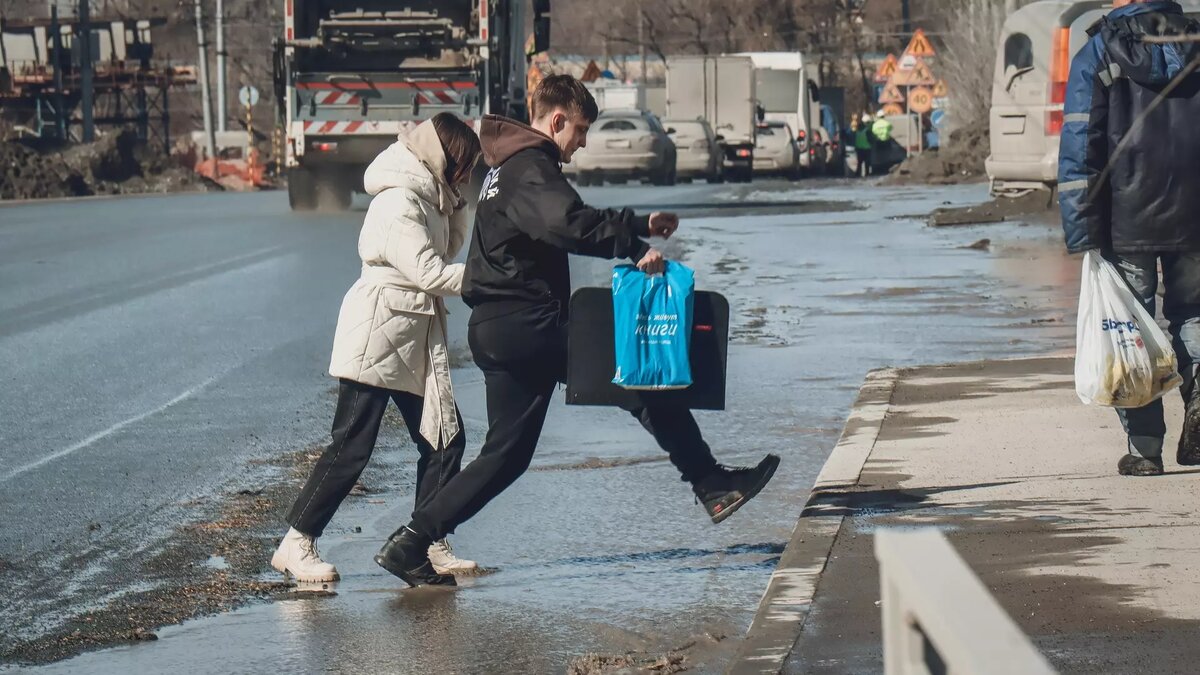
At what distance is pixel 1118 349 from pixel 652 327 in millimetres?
1824

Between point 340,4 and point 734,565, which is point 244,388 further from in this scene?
point 340,4

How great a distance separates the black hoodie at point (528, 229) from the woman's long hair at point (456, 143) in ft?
0.59

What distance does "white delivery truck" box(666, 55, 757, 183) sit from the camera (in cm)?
4650

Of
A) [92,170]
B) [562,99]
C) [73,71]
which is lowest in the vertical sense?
[92,170]

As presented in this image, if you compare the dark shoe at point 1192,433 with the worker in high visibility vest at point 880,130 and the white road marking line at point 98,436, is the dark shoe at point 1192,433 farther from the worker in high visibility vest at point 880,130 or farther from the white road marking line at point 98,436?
the worker in high visibility vest at point 880,130

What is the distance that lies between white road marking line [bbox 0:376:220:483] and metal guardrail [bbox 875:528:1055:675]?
6173 mm

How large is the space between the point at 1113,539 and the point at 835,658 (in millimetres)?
1534

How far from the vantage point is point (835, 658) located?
4.66 m

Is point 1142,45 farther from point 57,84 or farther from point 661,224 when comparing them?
point 57,84

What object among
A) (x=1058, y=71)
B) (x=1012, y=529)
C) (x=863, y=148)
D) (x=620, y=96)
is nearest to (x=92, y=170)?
(x=620, y=96)

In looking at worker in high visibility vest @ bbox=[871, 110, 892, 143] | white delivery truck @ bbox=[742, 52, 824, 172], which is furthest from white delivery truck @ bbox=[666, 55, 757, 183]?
worker in high visibility vest @ bbox=[871, 110, 892, 143]

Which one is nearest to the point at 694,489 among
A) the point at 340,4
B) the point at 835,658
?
the point at 835,658

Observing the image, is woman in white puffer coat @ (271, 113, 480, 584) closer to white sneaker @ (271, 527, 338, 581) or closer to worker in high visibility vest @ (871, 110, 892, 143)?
white sneaker @ (271, 527, 338, 581)

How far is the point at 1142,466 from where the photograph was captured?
6.95 m
